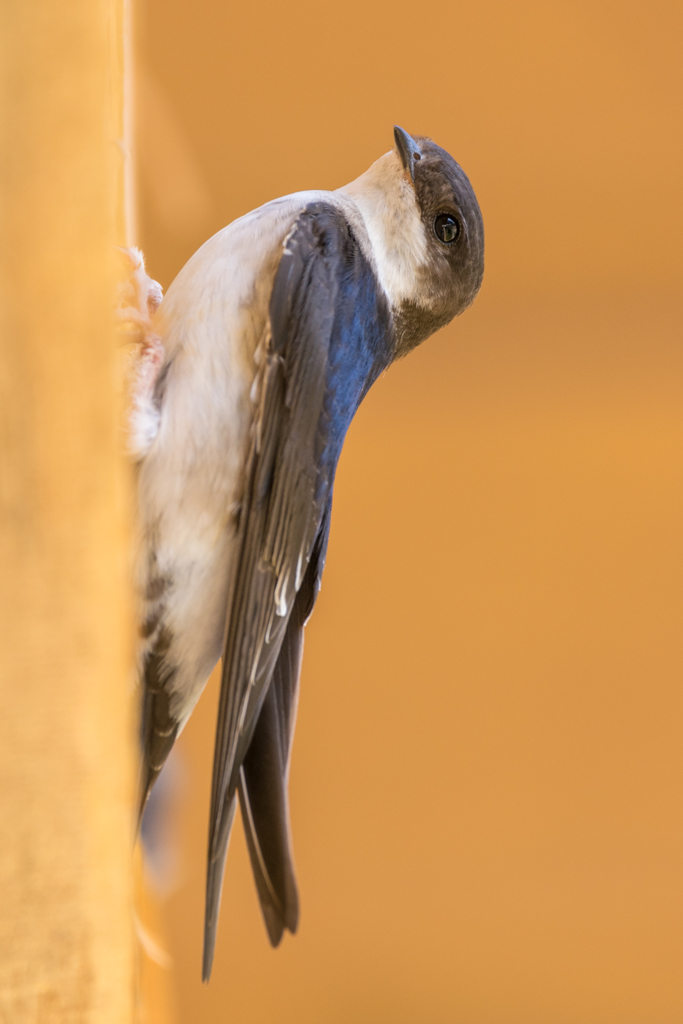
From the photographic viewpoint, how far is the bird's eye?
0.76m

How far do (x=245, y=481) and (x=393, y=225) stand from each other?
0.32 m

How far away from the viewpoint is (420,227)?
756 mm

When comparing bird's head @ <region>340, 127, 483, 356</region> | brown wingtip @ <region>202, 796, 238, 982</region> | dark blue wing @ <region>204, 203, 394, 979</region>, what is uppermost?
bird's head @ <region>340, 127, 483, 356</region>

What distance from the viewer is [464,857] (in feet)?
4.31

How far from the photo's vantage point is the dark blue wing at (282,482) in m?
0.55

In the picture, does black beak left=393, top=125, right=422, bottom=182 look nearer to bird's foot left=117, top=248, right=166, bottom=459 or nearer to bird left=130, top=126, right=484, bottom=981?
bird left=130, top=126, right=484, bottom=981

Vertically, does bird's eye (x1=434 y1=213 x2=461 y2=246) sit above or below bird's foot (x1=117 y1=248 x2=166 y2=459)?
above

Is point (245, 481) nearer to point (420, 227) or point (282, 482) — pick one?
point (282, 482)

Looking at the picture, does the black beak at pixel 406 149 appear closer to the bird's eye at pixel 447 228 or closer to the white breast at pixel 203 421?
the bird's eye at pixel 447 228

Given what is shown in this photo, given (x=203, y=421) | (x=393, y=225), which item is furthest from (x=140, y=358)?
(x=393, y=225)

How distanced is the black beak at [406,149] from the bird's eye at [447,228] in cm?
5

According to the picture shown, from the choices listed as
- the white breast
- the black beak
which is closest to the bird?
the white breast

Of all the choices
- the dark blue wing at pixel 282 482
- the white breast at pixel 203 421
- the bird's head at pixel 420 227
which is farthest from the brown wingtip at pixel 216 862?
the bird's head at pixel 420 227

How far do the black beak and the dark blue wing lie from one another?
0.15m
